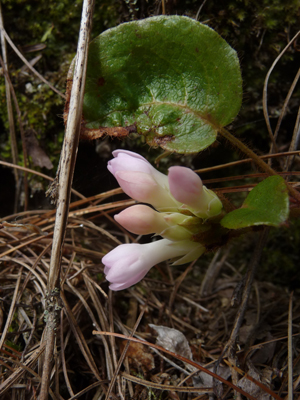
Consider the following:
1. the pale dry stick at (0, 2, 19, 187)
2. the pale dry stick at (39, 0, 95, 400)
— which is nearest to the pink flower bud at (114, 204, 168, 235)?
the pale dry stick at (39, 0, 95, 400)

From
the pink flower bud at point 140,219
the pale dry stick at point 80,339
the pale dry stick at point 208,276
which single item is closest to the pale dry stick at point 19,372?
the pale dry stick at point 80,339

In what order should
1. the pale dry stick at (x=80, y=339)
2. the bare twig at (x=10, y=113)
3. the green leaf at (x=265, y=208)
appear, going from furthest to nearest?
the bare twig at (x=10, y=113) → the pale dry stick at (x=80, y=339) → the green leaf at (x=265, y=208)

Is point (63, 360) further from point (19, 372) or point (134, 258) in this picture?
point (134, 258)

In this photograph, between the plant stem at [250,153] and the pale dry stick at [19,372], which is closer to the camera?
the pale dry stick at [19,372]

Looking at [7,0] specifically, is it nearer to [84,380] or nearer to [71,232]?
[71,232]

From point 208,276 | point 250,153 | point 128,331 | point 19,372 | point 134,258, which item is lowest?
point 208,276

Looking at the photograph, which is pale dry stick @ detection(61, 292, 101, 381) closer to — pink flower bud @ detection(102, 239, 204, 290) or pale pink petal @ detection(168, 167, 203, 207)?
pink flower bud @ detection(102, 239, 204, 290)

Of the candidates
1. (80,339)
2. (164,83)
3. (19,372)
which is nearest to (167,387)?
(80,339)

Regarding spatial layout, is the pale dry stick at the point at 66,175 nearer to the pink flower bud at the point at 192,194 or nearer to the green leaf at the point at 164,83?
the green leaf at the point at 164,83
